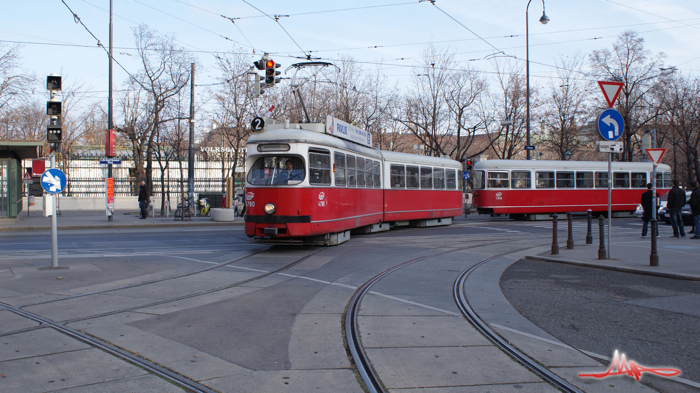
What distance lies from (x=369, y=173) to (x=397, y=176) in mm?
2678

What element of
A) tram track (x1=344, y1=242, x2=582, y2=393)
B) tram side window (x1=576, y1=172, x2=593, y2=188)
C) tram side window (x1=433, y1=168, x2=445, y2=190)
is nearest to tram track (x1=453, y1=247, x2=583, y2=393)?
tram track (x1=344, y1=242, x2=582, y2=393)

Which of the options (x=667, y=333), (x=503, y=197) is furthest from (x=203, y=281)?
(x=503, y=197)

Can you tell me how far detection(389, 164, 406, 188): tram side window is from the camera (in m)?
19.3

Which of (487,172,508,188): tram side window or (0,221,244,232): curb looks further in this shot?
(487,172,508,188): tram side window

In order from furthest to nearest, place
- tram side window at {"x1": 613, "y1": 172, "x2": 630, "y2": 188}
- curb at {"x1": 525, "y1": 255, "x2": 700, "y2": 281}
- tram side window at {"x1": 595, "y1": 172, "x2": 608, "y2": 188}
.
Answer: tram side window at {"x1": 613, "y1": 172, "x2": 630, "y2": 188}, tram side window at {"x1": 595, "y1": 172, "x2": 608, "y2": 188}, curb at {"x1": 525, "y1": 255, "x2": 700, "y2": 281}

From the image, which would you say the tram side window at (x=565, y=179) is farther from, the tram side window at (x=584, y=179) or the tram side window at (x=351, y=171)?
the tram side window at (x=351, y=171)

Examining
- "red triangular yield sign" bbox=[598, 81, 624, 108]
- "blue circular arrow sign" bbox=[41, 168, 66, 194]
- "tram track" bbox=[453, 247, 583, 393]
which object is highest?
"red triangular yield sign" bbox=[598, 81, 624, 108]

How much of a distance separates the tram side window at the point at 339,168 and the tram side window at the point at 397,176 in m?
4.88

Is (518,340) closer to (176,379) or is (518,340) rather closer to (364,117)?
(176,379)

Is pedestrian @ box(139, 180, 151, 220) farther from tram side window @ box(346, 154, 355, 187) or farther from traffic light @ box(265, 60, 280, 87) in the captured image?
tram side window @ box(346, 154, 355, 187)

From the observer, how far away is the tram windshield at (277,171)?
12766 mm

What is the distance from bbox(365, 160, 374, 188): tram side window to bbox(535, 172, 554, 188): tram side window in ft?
43.6

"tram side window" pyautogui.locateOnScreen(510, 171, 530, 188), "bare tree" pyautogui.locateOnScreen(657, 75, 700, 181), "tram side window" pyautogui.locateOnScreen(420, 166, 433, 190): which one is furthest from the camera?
"bare tree" pyautogui.locateOnScreen(657, 75, 700, 181)

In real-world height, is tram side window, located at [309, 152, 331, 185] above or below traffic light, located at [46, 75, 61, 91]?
below
